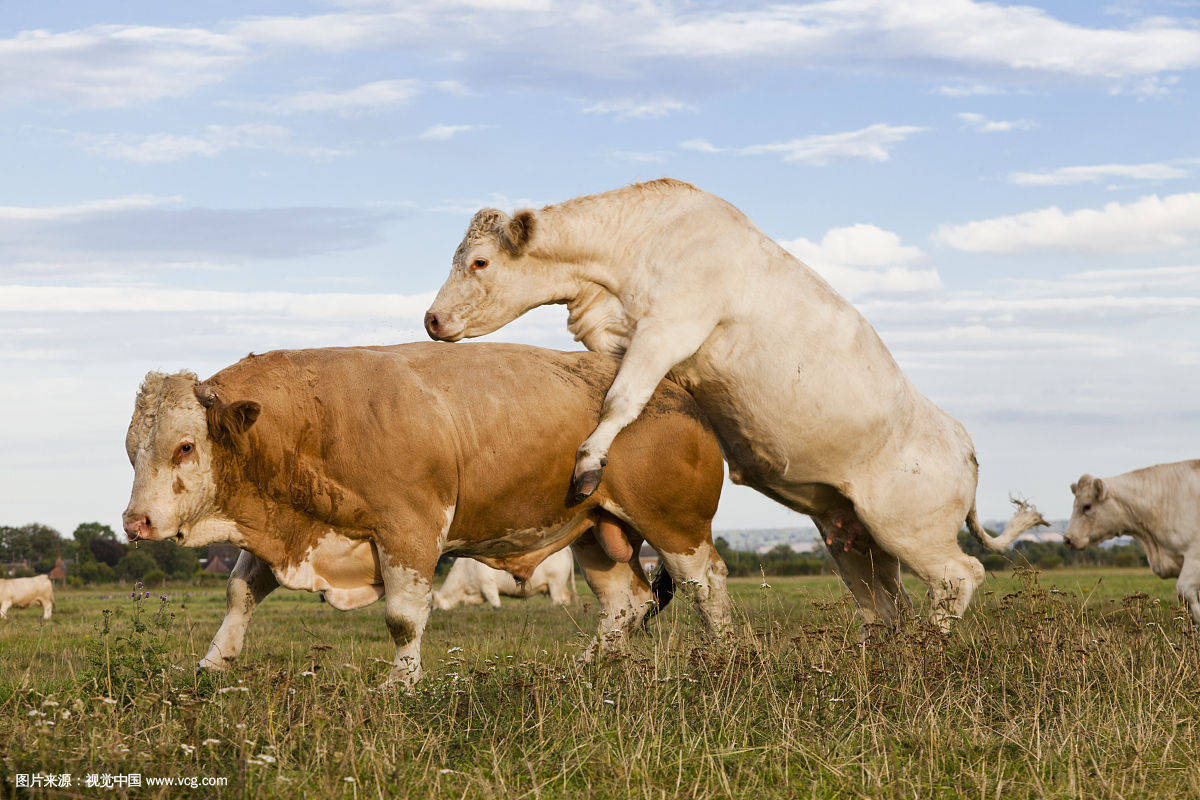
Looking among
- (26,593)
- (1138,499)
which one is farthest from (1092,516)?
(26,593)

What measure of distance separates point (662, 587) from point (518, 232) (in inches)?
116

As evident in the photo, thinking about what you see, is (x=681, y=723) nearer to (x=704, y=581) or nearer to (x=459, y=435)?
(x=459, y=435)

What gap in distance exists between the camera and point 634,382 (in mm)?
7227

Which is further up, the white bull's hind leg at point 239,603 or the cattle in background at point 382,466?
the cattle in background at point 382,466

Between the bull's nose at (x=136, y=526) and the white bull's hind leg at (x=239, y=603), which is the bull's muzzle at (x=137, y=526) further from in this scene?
the white bull's hind leg at (x=239, y=603)

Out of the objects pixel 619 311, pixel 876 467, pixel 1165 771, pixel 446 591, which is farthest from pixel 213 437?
pixel 446 591

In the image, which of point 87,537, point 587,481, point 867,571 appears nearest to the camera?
point 587,481

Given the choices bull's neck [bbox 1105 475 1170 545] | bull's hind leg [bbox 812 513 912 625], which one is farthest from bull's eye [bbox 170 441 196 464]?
bull's neck [bbox 1105 475 1170 545]

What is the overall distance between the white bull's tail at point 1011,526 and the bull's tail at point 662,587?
2.29 m

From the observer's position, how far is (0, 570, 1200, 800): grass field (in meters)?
4.93

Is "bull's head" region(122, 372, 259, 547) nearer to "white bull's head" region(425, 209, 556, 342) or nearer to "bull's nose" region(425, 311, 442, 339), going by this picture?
"bull's nose" region(425, 311, 442, 339)

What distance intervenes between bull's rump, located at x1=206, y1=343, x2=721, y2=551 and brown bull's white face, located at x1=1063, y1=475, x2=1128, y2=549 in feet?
31.3

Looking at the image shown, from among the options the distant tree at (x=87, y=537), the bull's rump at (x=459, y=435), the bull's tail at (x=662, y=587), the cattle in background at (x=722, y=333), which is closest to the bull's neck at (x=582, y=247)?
the cattle in background at (x=722, y=333)

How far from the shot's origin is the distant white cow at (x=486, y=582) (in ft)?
78.3
